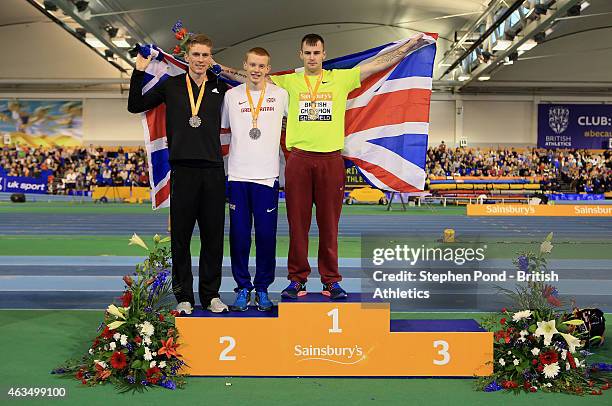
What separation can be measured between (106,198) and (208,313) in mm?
23604

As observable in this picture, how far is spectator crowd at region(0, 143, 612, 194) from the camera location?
95.5ft

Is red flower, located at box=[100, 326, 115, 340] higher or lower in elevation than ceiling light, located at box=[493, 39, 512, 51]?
lower

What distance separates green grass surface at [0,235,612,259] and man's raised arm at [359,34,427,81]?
4.71 meters

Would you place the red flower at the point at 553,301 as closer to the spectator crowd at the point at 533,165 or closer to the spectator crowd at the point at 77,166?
the spectator crowd at the point at 77,166

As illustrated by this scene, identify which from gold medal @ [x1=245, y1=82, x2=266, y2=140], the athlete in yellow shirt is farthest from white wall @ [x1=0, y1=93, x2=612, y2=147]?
gold medal @ [x1=245, y1=82, x2=266, y2=140]

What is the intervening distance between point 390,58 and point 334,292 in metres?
1.77

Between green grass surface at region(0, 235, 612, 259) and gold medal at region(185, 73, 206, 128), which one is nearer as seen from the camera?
gold medal at region(185, 73, 206, 128)

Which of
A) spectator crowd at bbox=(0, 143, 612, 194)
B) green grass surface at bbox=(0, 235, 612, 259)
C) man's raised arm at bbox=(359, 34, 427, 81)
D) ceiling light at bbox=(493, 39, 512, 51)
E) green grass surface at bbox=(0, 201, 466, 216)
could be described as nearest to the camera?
man's raised arm at bbox=(359, 34, 427, 81)

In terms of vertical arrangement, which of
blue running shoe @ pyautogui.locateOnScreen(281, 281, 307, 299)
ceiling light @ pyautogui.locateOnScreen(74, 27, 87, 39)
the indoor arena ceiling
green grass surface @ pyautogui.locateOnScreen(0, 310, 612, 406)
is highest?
the indoor arena ceiling

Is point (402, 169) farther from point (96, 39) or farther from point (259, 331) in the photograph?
point (96, 39)

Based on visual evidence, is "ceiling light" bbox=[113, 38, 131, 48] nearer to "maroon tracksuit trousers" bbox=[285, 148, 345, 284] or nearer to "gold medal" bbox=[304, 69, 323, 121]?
"gold medal" bbox=[304, 69, 323, 121]

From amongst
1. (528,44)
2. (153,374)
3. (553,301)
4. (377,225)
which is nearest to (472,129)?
(528,44)

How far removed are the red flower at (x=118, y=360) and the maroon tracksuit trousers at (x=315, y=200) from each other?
1162 millimetres

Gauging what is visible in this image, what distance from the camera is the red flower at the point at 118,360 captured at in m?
3.60
